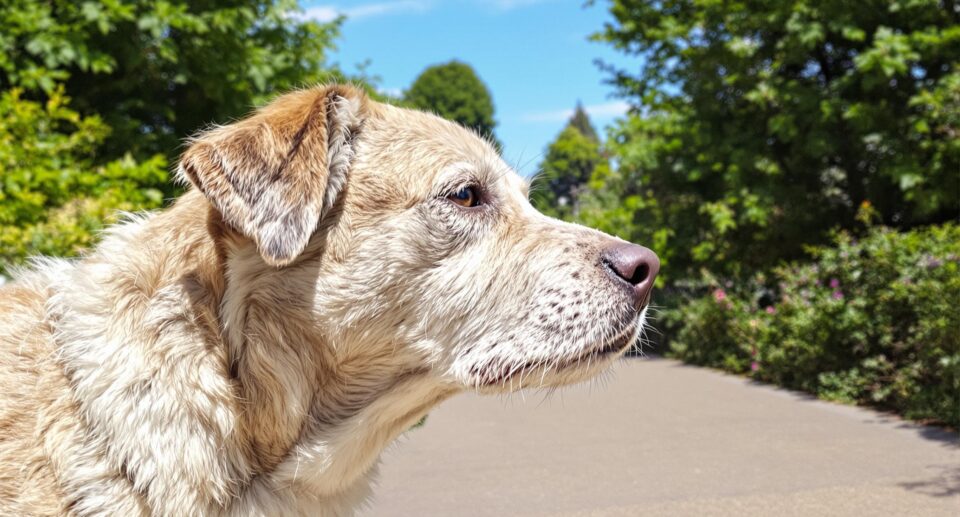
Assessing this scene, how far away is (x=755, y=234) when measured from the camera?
13.6 m

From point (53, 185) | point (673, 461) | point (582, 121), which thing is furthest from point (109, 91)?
point (582, 121)

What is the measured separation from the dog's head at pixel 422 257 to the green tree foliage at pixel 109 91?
13.6 ft

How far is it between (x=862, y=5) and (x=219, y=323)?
11438 millimetres

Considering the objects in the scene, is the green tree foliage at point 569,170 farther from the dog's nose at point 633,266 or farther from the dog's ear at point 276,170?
the dog's ear at point 276,170

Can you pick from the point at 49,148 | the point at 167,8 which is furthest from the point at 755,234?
the point at 49,148

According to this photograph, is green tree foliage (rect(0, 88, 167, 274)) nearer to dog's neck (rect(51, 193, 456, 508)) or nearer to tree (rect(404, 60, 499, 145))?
dog's neck (rect(51, 193, 456, 508))

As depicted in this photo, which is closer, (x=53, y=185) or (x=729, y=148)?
(x=53, y=185)

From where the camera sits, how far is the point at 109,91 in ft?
30.7

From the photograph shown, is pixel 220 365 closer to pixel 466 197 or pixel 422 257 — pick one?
pixel 422 257

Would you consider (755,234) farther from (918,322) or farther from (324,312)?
(324,312)

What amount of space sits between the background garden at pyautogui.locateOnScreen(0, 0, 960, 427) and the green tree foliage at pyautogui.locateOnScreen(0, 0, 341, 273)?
0.03 meters

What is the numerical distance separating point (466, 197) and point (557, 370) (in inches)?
26.7

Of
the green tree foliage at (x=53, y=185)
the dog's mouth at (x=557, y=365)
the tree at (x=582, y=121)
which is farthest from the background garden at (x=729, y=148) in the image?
the tree at (x=582, y=121)

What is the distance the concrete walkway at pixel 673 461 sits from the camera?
597 cm
